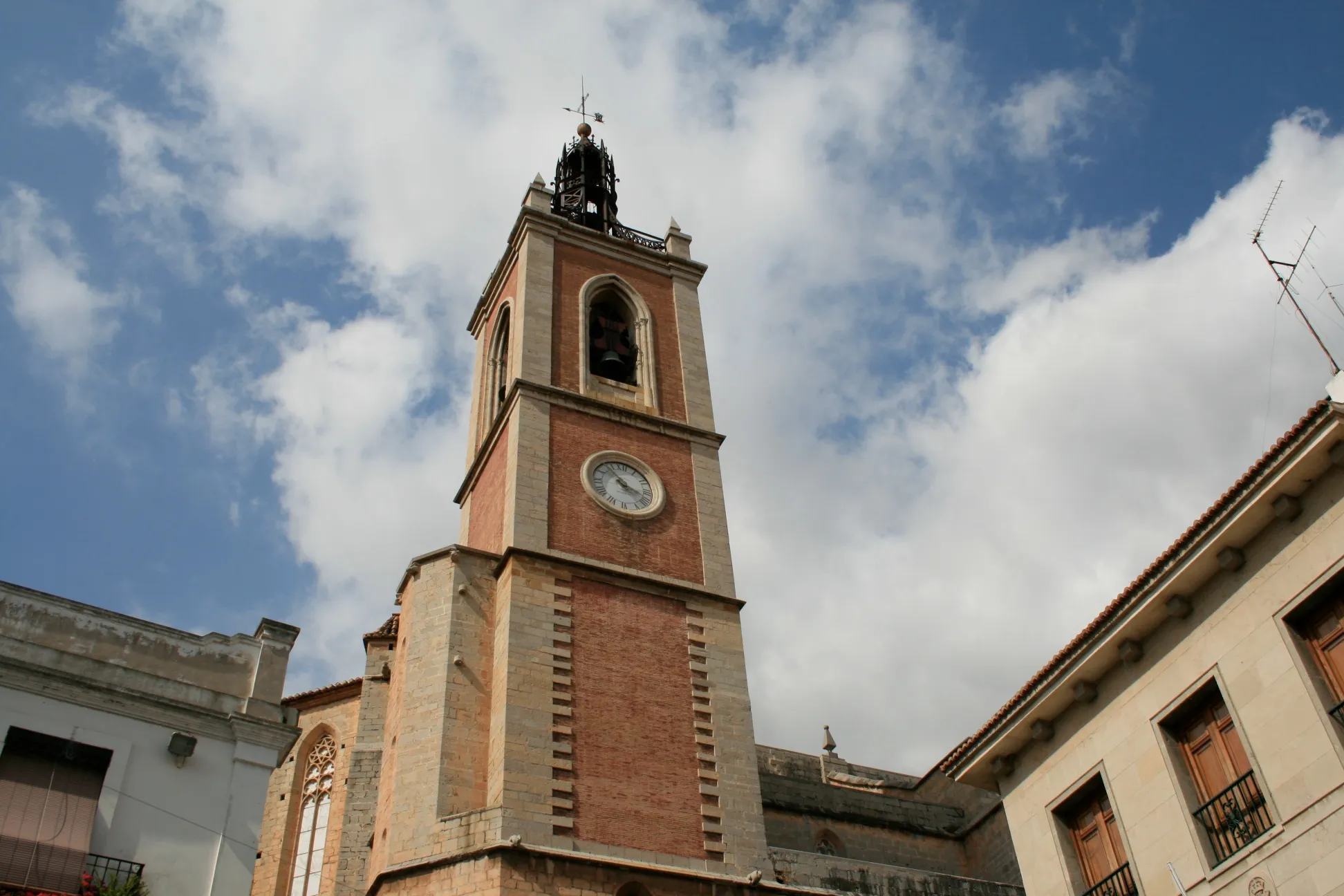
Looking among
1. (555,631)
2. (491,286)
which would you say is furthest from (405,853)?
(491,286)

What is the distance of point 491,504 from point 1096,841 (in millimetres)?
13204

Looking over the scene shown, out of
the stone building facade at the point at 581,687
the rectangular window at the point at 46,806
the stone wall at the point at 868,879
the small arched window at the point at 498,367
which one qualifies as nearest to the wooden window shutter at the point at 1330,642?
the stone building facade at the point at 581,687

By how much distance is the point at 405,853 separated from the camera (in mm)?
17297

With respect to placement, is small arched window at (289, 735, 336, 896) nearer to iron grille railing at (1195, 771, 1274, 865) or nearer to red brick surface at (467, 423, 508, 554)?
red brick surface at (467, 423, 508, 554)

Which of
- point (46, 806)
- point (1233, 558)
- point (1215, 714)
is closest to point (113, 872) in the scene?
point (46, 806)

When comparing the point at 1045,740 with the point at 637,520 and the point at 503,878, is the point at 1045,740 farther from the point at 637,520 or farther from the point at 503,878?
the point at 637,520

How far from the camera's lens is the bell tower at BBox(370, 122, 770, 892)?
18.1 meters

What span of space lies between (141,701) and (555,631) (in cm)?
787

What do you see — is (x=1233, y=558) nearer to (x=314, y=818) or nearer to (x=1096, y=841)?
(x=1096, y=841)

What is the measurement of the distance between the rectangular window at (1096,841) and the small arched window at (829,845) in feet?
39.9

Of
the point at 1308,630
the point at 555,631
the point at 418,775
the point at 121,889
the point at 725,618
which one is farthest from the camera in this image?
the point at 725,618

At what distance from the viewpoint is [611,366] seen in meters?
25.8

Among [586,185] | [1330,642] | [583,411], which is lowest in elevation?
[1330,642]

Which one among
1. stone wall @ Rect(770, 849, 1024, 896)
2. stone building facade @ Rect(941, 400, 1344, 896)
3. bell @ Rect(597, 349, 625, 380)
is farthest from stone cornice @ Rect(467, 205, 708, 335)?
stone building facade @ Rect(941, 400, 1344, 896)
